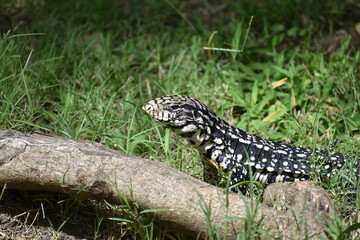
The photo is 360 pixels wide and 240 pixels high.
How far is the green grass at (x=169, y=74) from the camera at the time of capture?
17.9ft

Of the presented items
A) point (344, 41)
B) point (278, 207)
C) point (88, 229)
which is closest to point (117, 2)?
point (344, 41)

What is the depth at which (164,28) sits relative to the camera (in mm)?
8125

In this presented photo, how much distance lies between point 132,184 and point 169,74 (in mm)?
2843

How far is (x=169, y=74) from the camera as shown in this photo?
22.0ft

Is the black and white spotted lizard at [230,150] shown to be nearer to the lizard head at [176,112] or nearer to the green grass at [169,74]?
the lizard head at [176,112]

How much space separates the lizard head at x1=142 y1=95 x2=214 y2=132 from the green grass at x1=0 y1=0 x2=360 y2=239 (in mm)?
411

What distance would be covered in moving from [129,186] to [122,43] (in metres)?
3.90

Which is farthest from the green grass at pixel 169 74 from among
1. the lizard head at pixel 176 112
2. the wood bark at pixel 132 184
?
the lizard head at pixel 176 112

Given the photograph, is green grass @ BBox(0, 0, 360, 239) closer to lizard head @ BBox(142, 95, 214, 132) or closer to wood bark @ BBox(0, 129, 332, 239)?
wood bark @ BBox(0, 129, 332, 239)

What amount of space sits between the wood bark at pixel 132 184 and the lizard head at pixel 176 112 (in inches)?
24.4

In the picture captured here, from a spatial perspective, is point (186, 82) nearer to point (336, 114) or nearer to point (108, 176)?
point (336, 114)

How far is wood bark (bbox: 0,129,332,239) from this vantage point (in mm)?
3869

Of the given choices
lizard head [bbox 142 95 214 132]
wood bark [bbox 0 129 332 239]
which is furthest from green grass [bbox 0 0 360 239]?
lizard head [bbox 142 95 214 132]

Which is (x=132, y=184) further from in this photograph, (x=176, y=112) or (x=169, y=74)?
(x=169, y=74)
